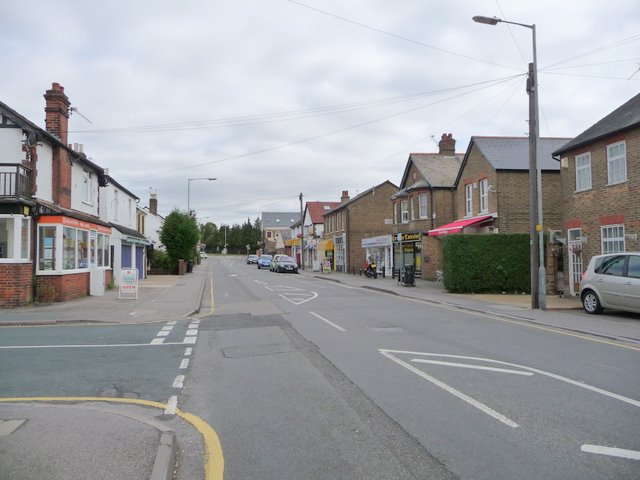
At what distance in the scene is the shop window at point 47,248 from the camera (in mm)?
18016

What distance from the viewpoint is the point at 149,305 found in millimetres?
18375

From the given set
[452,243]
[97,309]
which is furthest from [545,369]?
[452,243]

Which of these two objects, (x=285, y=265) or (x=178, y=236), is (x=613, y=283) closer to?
(x=178, y=236)

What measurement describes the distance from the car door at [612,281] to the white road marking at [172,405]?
40.9 feet

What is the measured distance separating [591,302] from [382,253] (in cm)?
2660

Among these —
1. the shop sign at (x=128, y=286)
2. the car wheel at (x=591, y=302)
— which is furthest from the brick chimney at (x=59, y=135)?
the car wheel at (x=591, y=302)

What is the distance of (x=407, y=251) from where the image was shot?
121 feet

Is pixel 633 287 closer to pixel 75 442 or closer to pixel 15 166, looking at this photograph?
pixel 75 442

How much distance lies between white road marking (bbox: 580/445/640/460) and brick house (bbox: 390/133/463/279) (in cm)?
2907

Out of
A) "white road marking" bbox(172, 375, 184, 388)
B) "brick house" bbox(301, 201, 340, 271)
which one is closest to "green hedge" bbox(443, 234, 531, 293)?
"white road marking" bbox(172, 375, 184, 388)

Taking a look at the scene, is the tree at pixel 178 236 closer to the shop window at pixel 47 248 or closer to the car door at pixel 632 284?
the shop window at pixel 47 248

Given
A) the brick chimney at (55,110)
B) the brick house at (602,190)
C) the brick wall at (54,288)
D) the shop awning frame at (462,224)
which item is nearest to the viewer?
the brick house at (602,190)

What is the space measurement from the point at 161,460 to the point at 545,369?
5.74 meters

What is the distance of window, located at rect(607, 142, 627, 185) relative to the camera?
17906 millimetres
